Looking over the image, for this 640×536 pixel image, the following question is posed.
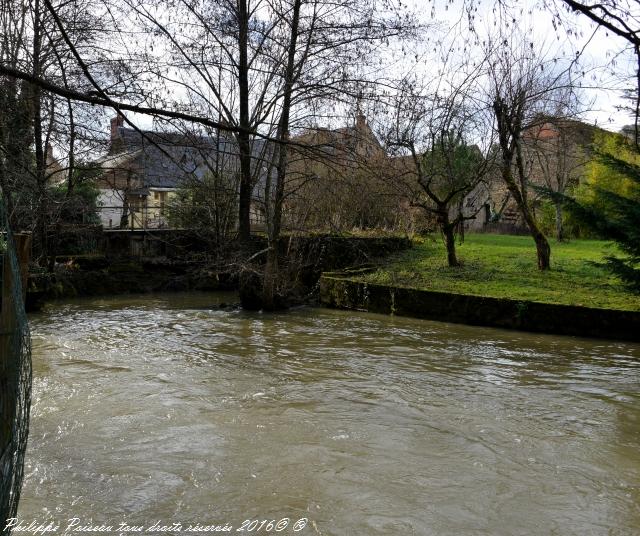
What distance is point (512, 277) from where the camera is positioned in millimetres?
16375

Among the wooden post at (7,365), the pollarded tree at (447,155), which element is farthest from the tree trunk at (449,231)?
the wooden post at (7,365)

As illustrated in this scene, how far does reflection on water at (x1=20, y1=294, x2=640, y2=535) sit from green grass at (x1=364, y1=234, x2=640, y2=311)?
6.01 ft

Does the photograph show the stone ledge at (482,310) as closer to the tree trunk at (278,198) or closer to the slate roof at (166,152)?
the tree trunk at (278,198)

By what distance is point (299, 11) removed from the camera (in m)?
13.7

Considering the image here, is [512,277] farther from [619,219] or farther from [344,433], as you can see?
[344,433]

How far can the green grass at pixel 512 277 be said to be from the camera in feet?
45.5

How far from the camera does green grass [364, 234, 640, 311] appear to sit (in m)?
13.9

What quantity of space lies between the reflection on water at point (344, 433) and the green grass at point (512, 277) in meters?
1.83

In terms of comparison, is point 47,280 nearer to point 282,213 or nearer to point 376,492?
point 282,213

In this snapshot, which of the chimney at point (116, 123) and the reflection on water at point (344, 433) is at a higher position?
the chimney at point (116, 123)

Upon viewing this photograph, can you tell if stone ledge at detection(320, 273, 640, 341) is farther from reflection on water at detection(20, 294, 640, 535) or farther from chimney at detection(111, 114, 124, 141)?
chimney at detection(111, 114, 124, 141)

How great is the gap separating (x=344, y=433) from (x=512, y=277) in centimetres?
1064

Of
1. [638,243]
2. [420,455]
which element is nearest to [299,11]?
[638,243]

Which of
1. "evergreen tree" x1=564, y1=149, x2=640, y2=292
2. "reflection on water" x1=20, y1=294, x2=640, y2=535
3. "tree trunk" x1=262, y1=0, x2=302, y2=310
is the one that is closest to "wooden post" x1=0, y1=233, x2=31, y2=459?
"reflection on water" x1=20, y1=294, x2=640, y2=535
